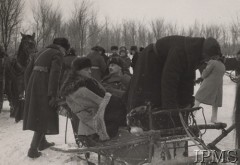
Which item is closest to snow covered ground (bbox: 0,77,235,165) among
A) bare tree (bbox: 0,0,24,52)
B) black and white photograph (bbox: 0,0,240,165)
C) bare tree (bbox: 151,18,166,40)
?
black and white photograph (bbox: 0,0,240,165)

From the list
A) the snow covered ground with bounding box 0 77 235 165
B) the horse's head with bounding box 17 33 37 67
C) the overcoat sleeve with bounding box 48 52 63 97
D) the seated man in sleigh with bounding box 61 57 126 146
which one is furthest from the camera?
the horse's head with bounding box 17 33 37 67

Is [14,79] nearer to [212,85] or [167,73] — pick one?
[212,85]

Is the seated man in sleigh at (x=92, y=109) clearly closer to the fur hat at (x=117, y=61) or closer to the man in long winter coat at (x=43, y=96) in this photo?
the man in long winter coat at (x=43, y=96)

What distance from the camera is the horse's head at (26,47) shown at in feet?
28.5

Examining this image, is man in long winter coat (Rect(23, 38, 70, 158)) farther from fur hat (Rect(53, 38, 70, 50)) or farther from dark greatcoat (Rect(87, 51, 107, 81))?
dark greatcoat (Rect(87, 51, 107, 81))

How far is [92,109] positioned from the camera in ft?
16.0

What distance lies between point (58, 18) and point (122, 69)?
68.4 ft

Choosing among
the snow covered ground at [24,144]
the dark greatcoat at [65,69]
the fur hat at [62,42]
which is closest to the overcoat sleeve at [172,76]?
the snow covered ground at [24,144]

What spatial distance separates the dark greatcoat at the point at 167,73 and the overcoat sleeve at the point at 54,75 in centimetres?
163

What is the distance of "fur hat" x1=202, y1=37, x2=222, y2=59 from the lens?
3822 mm

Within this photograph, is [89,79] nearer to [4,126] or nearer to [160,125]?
[160,125]

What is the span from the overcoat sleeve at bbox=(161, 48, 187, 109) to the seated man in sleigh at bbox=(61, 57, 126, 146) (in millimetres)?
779

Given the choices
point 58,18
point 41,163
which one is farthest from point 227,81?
point 41,163

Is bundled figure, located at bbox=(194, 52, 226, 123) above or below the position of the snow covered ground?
above
